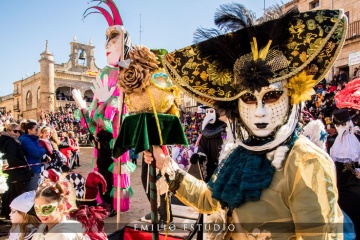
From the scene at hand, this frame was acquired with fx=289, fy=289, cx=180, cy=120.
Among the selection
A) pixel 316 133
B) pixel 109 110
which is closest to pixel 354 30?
pixel 316 133

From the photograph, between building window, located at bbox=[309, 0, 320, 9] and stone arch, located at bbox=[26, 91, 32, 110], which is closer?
building window, located at bbox=[309, 0, 320, 9]

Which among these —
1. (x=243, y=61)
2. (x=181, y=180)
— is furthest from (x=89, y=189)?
(x=243, y=61)

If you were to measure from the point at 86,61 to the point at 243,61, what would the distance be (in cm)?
4714

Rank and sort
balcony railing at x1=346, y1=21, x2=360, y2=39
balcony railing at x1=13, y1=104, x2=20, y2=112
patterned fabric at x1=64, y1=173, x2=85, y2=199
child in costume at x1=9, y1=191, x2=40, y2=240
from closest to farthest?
child in costume at x1=9, y1=191, x2=40, y2=240 < patterned fabric at x1=64, y1=173, x2=85, y2=199 < balcony railing at x1=346, y1=21, x2=360, y2=39 < balcony railing at x1=13, y1=104, x2=20, y2=112

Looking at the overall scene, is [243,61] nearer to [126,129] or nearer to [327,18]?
[327,18]

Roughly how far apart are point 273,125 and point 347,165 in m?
3.03

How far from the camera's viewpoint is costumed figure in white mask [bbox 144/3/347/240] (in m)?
1.19

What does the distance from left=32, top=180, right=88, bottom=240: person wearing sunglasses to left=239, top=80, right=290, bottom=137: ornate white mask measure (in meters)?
1.66

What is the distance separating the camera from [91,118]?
421 centimetres

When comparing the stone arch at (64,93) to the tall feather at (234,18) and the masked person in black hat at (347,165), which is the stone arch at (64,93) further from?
the tall feather at (234,18)

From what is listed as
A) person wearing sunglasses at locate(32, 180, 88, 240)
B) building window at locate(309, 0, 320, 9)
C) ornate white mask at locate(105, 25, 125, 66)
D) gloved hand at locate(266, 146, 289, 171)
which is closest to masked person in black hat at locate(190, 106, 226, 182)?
ornate white mask at locate(105, 25, 125, 66)

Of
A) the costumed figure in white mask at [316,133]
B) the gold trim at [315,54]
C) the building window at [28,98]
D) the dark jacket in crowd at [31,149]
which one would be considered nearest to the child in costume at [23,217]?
the dark jacket in crowd at [31,149]

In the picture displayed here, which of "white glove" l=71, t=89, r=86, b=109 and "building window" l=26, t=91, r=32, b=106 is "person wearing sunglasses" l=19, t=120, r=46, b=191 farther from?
"building window" l=26, t=91, r=32, b=106

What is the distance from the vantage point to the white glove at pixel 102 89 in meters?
3.70
